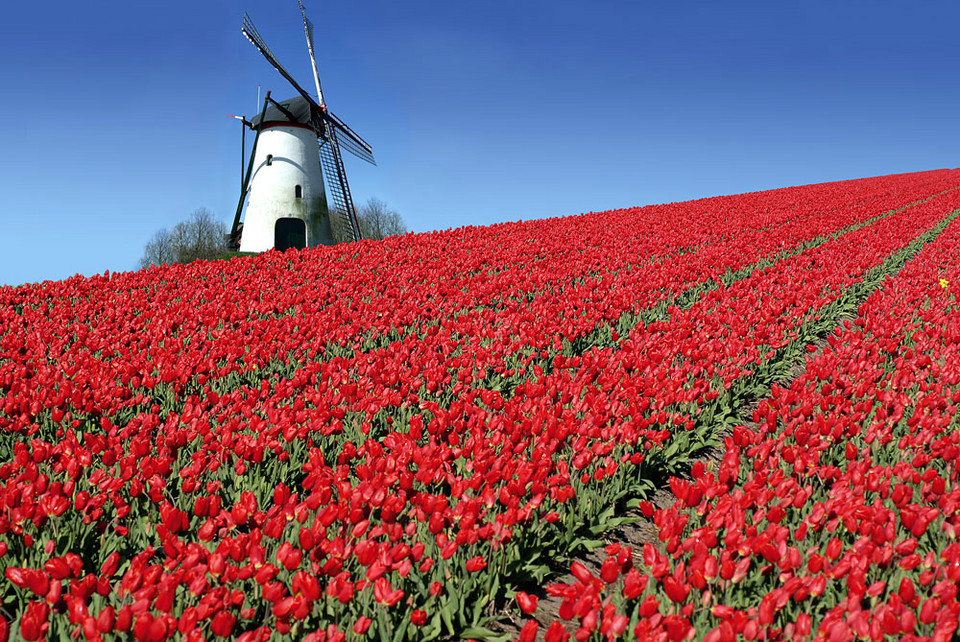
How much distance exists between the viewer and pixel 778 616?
9.49 feet

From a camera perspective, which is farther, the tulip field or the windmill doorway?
the windmill doorway

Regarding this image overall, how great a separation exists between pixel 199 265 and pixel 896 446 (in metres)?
12.6

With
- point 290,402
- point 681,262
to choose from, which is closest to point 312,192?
point 681,262

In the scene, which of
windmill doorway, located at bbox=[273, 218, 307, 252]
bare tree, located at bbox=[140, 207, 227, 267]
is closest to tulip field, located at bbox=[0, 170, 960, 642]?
windmill doorway, located at bbox=[273, 218, 307, 252]

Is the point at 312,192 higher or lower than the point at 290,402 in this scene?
higher

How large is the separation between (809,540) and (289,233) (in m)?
24.0

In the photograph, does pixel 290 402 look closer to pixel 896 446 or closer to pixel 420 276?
pixel 896 446

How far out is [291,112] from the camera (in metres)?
26.1

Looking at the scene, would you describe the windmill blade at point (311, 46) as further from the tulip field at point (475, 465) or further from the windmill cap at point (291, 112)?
the tulip field at point (475, 465)

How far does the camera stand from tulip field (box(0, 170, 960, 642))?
2729 millimetres

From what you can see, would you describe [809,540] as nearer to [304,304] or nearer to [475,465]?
[475,465]

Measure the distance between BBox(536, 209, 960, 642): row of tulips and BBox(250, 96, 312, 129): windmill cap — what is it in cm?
2500

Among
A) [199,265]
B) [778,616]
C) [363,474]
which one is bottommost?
[778,616]

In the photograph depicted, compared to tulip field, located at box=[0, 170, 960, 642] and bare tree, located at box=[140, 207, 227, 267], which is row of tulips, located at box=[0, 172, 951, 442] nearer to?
tulip field, located at box=[0, 170, 960, 642]
